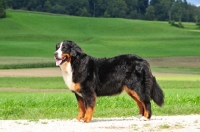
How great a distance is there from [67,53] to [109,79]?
4.00ft

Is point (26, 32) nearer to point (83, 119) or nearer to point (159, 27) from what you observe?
point (159, 27)

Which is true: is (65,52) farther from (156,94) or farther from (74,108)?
(74,108)

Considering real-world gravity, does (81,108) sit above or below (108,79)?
below

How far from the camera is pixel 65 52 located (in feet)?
37.7

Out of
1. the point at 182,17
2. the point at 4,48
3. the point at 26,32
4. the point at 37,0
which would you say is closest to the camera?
the point at 4,48

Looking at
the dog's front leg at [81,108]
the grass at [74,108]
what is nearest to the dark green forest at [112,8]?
the grass at [74,108]

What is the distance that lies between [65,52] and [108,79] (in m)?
1.27

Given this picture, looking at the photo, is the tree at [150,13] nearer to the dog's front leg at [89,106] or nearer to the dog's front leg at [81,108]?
the dog's front leg at [81,108]

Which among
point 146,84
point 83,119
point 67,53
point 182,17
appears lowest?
point 182,17

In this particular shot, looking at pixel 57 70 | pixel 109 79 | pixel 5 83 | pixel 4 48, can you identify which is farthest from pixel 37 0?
pixel 109 79

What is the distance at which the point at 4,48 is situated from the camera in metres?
78.2

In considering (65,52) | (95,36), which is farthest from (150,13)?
(65,52)

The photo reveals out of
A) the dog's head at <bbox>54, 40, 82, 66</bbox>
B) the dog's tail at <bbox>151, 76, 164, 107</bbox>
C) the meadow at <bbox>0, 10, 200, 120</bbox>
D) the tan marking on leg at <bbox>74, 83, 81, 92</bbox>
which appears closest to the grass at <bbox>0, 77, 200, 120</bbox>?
the meadow at <bbox>0, 10, 200, 120</bbox>

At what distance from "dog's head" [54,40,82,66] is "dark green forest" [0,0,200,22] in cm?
13493
